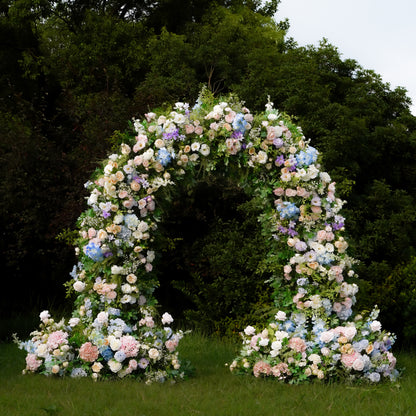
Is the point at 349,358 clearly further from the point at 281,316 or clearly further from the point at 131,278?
the point at 131,278

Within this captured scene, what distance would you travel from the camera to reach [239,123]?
6520mm

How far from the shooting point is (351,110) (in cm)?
1174

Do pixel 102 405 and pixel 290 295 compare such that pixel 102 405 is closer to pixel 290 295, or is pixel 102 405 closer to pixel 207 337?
pixel 290 295

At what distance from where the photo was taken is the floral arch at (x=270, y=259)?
20.4 feet

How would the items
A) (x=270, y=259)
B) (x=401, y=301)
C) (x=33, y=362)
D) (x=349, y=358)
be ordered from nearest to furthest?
(x=349, y=358) < (x=33, y=362) < (x=270, y=259) < (x=401, y=301)

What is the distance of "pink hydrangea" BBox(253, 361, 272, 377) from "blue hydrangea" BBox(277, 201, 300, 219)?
1472mm

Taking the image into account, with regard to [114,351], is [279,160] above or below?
above

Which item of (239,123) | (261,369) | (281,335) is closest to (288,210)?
(239,123)

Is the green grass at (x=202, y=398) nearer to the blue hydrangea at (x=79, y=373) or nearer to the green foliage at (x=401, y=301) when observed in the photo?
the blue hydrangea at (x=79, y=373)

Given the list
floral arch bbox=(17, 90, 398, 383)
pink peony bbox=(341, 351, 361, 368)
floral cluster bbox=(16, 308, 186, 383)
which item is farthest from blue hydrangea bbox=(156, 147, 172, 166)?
pink peony bbox=(341, 351, 361, 368)

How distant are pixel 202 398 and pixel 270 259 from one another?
186cm

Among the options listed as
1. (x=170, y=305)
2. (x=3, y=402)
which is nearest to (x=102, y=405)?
(x=3, y=402)

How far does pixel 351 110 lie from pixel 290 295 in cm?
612

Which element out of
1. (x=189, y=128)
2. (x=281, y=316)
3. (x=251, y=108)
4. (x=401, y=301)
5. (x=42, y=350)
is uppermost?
(x=251, y=108)
